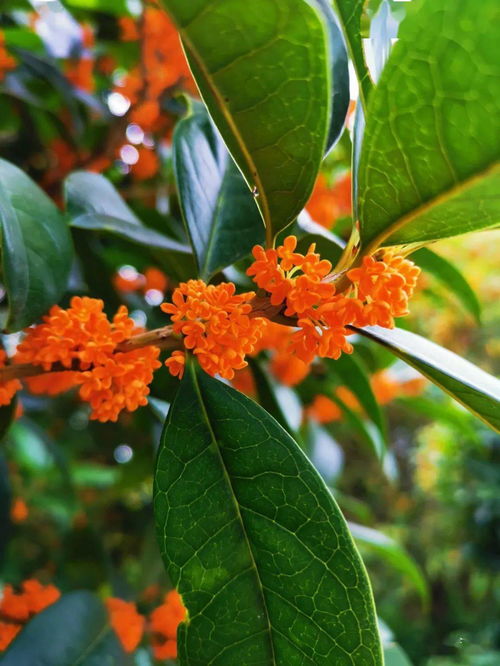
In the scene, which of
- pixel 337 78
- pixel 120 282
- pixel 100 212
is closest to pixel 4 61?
pixel 120 282

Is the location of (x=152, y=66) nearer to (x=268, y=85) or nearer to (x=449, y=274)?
(x=449, y=274)

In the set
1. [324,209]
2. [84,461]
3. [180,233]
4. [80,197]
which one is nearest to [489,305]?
[84,461]

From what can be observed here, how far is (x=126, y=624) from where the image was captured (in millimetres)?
824

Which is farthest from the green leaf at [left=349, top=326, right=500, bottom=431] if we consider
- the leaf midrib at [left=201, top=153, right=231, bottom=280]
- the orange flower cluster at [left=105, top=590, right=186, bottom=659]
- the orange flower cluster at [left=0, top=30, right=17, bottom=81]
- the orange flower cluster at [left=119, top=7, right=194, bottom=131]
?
the orange flower cluster at [left=0, top=30, right=17, bottom=81]

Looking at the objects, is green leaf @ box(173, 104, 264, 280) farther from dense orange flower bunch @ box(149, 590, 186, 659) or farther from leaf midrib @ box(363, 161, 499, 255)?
dense orange flower bunch @ box(149, 590, 186, 659)

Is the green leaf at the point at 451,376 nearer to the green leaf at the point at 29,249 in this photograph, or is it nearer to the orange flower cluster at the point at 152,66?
the green leaf at the point at 29,249

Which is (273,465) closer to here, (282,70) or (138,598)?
(282,70)

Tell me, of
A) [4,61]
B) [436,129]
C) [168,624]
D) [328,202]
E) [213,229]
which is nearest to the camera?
[436,129]

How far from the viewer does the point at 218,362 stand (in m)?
0.49

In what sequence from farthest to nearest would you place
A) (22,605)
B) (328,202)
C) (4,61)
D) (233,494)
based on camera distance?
(328,202) < (4,61) < (22,605) < (233,494)

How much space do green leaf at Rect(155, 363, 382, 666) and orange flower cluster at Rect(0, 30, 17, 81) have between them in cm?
85

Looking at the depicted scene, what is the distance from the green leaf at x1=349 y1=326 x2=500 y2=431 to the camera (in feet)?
1.62

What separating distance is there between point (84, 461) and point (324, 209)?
4.68 ft

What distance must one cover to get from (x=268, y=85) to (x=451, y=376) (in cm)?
A: 26
